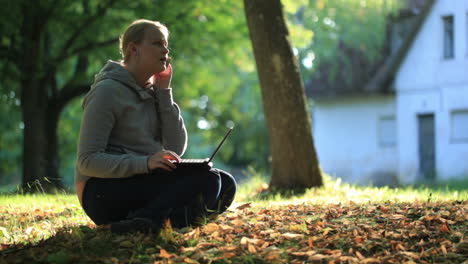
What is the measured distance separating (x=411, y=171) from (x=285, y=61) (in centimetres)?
1590

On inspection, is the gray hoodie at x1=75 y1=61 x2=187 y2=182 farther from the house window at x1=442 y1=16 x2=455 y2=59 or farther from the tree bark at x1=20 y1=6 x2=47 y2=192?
the house window at x1=442 y1=16 x2=455 y2=59

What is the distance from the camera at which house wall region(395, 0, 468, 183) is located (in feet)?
71.9

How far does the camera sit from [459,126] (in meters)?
22.2

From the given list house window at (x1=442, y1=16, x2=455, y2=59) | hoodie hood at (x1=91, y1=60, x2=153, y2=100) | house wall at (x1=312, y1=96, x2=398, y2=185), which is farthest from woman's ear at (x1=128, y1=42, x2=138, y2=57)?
house wall at (x1=312, y1=96, x2=398, y2=185)

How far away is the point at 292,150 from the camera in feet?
28.9

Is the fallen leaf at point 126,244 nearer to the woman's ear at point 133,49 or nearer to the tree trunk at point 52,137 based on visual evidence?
the woman's ear at point 133,49

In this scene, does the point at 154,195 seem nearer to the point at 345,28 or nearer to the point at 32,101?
the point at 32,101

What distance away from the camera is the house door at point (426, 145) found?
22984 mm

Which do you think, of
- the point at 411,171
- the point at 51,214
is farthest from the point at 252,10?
the point at 411,171

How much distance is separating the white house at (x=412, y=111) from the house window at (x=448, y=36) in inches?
1.3

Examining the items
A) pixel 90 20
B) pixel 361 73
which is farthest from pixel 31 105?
pixel 361 73

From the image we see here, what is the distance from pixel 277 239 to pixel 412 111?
2027 cm

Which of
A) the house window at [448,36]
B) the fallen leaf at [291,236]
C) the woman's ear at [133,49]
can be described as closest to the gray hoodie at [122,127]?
the woman's ear at [133,49]

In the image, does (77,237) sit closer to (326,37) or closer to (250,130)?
(326,37)
